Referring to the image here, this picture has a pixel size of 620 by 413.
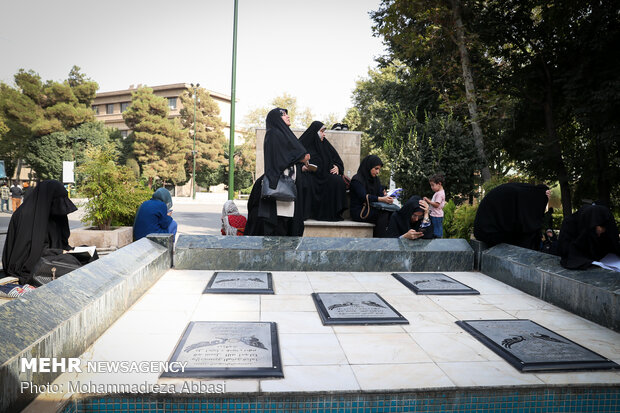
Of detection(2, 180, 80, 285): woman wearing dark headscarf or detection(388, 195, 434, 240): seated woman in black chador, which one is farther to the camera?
detection(388, 195, 434, 240): seated woman in black chador

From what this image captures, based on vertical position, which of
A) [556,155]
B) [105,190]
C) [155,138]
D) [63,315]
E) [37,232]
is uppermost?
[155,138]

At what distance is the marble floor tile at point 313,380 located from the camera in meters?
2.41

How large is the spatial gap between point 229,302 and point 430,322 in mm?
1828

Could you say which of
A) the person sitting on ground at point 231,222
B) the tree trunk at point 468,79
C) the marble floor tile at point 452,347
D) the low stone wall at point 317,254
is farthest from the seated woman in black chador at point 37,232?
the tree trunk at point 468,79

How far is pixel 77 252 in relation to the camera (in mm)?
4828

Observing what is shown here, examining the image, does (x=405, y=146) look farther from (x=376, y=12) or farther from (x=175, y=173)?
(x=175, y=173)

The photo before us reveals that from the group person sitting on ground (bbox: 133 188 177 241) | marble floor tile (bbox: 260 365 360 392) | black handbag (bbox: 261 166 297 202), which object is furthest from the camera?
person sitting on ground (bbox: 133 188 177 241)

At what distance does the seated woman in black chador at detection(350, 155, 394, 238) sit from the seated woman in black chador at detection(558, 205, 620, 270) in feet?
10.5

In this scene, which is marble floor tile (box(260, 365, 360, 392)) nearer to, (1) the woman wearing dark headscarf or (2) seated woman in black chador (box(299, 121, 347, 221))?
(1) the woman wearing dark headscarf

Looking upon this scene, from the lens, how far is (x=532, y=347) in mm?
3104

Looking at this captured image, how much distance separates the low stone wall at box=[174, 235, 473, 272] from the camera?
554 centimetres

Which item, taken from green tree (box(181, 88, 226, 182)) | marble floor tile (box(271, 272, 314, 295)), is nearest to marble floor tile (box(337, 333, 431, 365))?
marble floor tile (box(271, 272, 314, 295))
